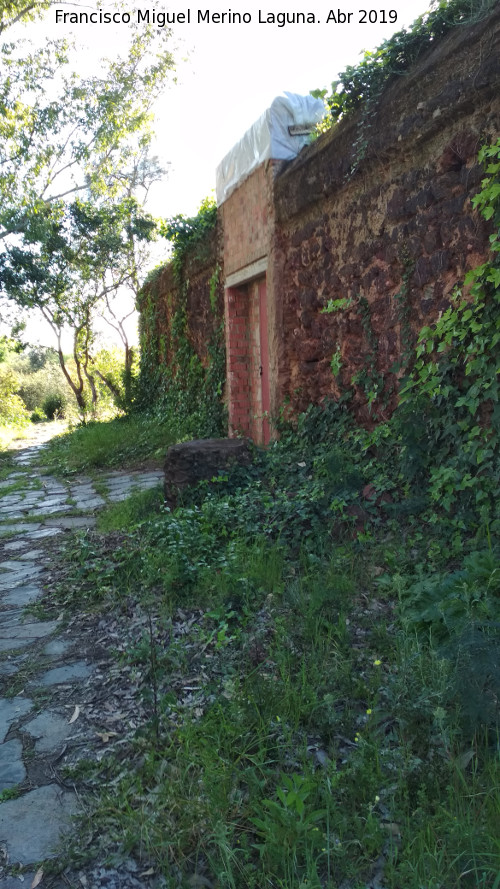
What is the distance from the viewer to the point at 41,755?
2.39 meters

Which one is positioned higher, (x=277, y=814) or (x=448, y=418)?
(x=448, y=418)

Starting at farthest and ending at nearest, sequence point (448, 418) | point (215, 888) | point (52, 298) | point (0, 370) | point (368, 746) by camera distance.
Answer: point (0, 370) < point (52, 298) < point (448, 418) < point (368, 746) < point (215, 888)

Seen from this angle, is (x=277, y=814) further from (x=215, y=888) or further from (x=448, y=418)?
(x=448, y=418)

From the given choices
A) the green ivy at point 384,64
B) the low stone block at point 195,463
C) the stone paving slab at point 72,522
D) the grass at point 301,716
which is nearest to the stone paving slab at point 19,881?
the grass at point 301,716

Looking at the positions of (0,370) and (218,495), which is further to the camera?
(0,370)

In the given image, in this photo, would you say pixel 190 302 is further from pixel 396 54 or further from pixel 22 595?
pixel 22 595

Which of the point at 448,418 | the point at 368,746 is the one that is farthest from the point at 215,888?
the point at 448,418

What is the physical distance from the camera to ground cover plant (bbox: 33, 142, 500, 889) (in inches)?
70.8

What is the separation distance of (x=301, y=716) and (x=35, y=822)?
93 centimetres

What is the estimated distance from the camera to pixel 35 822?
203cm

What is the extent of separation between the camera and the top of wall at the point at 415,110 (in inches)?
133

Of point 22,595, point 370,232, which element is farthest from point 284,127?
point 22,595

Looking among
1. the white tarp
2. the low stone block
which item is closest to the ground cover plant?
the low stone block

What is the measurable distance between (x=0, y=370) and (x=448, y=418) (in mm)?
19357
